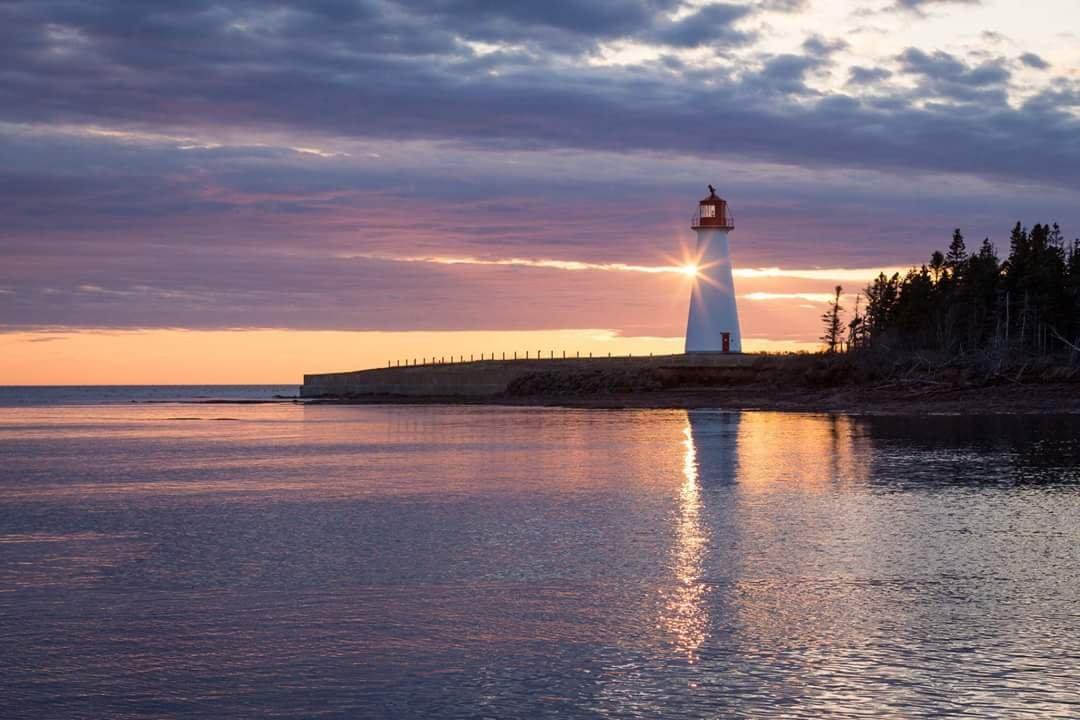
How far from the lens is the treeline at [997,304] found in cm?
8962

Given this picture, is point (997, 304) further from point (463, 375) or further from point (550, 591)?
point (550, 591)

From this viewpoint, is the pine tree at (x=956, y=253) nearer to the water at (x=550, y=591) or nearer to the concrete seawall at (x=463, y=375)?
the concrete seawall at (x=463, y=375)

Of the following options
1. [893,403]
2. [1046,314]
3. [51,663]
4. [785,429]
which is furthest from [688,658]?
[1046,314]

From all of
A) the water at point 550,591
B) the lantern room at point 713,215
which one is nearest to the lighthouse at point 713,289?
the lantern room at point 713,215

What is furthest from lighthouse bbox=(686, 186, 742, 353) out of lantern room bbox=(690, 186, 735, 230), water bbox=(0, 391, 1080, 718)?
water bbox=(0, 391, 1080, 718)

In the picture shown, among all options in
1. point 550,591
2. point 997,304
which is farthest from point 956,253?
point 550,591

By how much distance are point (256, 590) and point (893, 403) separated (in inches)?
2096

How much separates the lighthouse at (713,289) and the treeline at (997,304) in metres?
8.33

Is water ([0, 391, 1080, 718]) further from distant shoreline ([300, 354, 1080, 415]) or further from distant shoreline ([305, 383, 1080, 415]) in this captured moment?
distant shoreline ([300, 354, 1080, 415])

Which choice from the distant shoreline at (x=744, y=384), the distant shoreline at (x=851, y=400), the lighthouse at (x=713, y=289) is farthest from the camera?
the lighthouse at (x=713, y=289)

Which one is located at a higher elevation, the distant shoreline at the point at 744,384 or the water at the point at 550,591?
the distant shoreline at the point at 744,384

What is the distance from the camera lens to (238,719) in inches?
363

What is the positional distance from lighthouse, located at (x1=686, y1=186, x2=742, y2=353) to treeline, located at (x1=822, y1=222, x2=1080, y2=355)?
8.33 meters

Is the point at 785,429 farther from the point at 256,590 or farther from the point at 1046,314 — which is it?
the point at 1046,314
